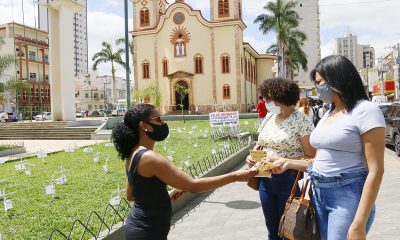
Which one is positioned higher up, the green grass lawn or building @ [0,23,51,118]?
building @ [0,23,51,118]

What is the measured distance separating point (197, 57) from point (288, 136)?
4315cm

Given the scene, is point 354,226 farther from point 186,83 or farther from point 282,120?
point 186,83

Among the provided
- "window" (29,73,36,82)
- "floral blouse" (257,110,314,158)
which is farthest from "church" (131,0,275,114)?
"floral blouse" (257,110,314,158)

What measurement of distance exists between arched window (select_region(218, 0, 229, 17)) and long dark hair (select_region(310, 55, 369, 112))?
4470 cm

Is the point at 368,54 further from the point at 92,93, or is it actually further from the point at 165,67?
the point at 165,67

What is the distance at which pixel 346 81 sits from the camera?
261 centimetres

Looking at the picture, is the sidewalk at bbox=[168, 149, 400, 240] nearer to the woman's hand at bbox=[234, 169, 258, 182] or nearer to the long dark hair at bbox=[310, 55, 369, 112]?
the woman's hand at bbox=[234, 169, 258, 182]

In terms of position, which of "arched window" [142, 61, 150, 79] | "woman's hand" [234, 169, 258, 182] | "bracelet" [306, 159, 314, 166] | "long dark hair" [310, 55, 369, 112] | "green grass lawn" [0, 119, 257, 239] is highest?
"arched window" [142, 61, 150, 79]

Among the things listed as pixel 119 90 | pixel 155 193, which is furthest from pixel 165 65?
pixel 119 90

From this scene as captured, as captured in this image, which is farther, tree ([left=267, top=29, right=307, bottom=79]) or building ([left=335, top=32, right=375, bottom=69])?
building ([left=335, top=32, right=375, bottom=69])

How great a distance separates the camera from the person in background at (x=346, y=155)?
239 cm

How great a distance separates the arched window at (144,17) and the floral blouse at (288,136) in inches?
1844

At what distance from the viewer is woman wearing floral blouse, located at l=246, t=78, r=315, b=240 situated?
11.9ft

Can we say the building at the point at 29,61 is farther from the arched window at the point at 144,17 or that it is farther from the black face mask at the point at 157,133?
the black face mask at the point at 157,133
